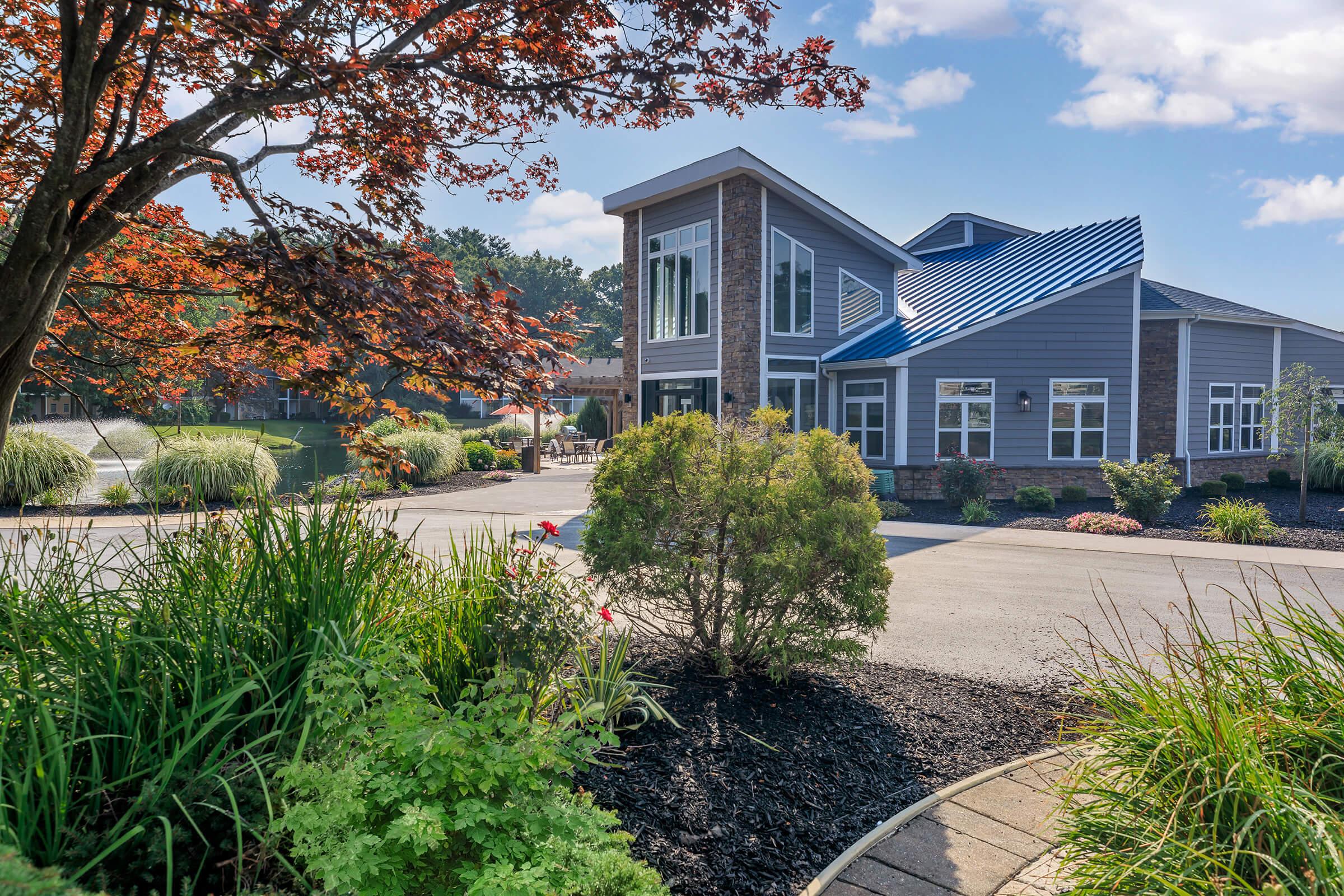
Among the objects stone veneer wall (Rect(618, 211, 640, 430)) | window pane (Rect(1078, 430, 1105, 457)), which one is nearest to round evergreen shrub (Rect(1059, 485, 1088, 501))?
window pane (Rect(1078, 430, 1105, 457))

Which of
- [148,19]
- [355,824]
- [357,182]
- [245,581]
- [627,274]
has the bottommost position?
[355,824]

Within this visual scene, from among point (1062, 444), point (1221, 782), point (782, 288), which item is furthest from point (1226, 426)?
point (1221, 782)

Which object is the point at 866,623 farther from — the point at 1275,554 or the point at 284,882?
the point at 1275,554

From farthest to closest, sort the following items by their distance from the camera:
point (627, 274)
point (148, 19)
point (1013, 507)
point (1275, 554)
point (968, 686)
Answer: point (627, 274), point (1013, 507), point (1275, 554), point (968, 686), point (148, 19)

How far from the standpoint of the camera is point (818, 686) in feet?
15.3

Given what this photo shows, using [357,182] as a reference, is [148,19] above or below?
above

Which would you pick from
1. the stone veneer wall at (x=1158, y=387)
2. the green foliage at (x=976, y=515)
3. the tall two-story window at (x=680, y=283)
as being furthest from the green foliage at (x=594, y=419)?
the green foliage at (x=976, y=515)

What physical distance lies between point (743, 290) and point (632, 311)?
3.74 metres

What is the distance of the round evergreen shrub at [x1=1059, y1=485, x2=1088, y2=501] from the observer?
53.1 ft

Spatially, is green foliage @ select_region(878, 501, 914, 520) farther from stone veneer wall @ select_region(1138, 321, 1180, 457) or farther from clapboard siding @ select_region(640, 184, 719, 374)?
stone veneer wall @ select_region(1138, 321, 1180, 457)

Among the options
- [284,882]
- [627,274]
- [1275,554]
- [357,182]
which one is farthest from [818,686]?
[627,274]

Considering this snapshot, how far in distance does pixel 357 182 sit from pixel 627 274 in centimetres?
1591

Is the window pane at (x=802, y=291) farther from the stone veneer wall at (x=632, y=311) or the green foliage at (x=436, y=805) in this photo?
the green foliage at (x=436, y=805)

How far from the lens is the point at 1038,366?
17391 millimetres
